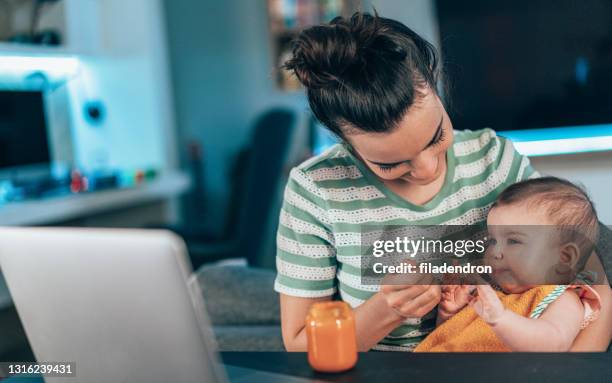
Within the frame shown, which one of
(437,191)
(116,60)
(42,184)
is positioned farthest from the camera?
(116,60)

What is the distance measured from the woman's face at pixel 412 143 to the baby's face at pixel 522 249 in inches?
5.4

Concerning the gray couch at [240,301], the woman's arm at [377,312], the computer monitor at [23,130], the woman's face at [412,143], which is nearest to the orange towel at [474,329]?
the woman's arm at [377,312]

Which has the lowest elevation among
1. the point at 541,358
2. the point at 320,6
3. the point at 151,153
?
the point at 151,153

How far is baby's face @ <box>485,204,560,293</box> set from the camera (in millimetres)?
1004

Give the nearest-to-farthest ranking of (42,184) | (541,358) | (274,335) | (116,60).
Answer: (541,358)
(274,335)
(42,184)
(116,60)

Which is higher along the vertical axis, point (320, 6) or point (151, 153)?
point (320, 6)

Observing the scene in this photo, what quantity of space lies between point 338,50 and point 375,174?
0.24 metres

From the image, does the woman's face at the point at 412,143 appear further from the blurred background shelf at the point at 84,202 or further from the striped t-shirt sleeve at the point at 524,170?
the blurred background shelf at the point at 84,202

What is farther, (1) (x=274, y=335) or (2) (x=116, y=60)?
(2) (x=116, y=60)

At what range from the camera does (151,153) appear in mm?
3512

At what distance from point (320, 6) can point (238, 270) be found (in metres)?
3.30

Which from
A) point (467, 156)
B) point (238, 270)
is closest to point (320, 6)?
point (238, 270)

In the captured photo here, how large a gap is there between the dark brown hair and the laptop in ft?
1.20

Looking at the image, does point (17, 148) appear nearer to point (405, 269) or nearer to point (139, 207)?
point (139, 207)
